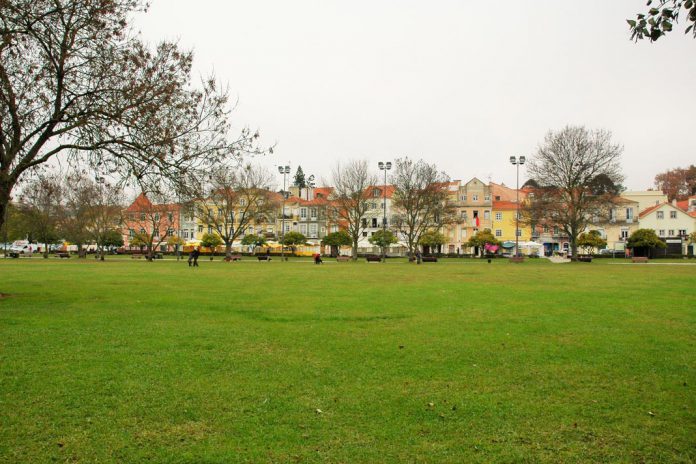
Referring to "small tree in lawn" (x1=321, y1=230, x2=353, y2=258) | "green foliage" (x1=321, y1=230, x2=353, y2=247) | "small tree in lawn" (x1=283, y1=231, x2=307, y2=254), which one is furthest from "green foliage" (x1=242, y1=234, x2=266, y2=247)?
"green foliage" (x1=321, y1=230, x2=353, y2=247)

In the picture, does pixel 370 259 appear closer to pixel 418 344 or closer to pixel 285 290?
pixel 285 290

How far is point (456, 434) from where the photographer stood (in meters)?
Answer: 5.61

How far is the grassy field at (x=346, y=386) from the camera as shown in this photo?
17.3 feet

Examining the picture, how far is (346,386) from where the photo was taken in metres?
7.28

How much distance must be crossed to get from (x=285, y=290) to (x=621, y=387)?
16.1m

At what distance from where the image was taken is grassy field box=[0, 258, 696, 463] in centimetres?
526

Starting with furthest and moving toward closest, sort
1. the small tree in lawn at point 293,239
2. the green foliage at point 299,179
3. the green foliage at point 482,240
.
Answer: the green foliage at point 299,179 → the small tree in lawn at point 293,239 → the green foliage at point 482,240

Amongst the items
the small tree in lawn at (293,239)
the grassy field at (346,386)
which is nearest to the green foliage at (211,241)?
the small tree in lawn at (293,239)

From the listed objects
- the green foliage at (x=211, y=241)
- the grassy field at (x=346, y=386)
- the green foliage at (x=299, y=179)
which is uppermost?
the green foliage at (x=299, y=179)

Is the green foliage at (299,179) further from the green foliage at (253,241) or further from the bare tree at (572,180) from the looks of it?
the bare tree at (572,180)

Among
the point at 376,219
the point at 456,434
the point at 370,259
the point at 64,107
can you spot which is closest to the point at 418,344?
the point at 456,434

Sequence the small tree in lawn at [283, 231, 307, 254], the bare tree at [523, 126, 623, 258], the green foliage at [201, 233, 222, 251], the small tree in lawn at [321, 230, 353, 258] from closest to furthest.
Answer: the bare tree at [523, 126, 623, 258] → the small tree in lawn at [321, 230, 353, 258] → the small tree in lawn at [283, 231, 307, 254] → the green foliage at [201, 233, 222, 251]

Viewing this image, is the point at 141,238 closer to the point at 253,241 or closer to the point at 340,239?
the point at 253,241

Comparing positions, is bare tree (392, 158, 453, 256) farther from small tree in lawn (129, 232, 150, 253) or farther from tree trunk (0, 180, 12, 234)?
tree trunk (0, 180, 12, 234)
